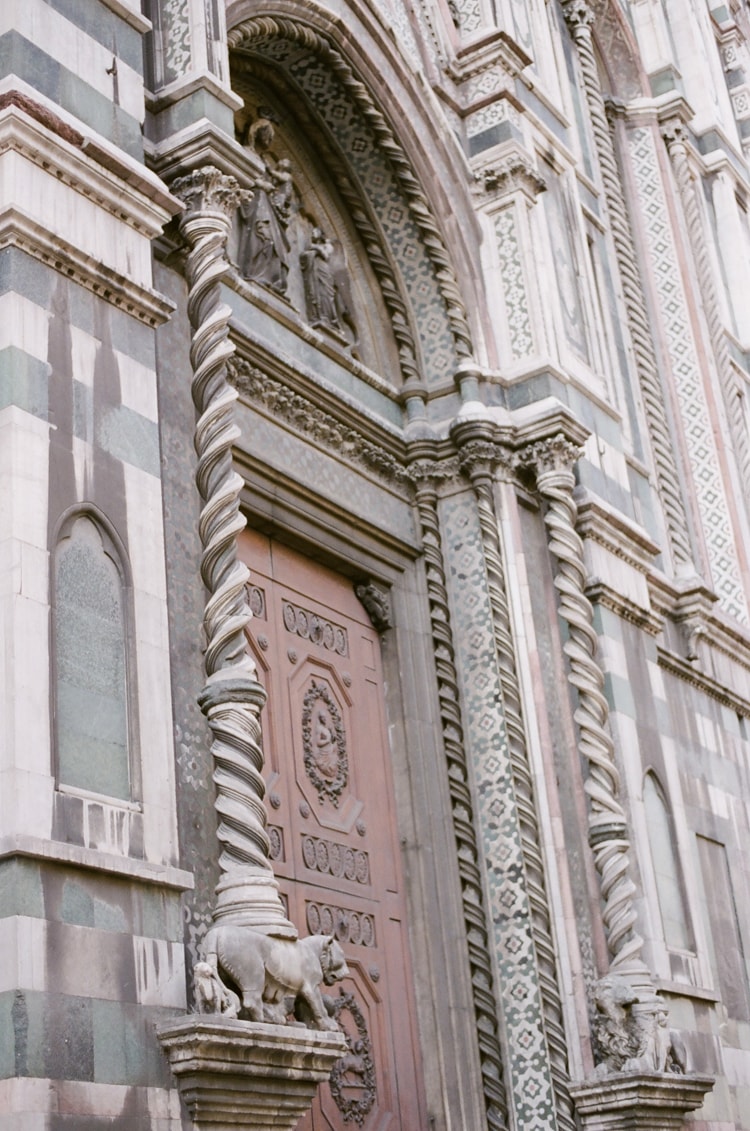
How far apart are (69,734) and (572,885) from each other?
4.22 m

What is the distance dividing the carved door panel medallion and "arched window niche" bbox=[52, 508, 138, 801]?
2.24 meters

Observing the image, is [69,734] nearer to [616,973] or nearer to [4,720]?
[4,720]

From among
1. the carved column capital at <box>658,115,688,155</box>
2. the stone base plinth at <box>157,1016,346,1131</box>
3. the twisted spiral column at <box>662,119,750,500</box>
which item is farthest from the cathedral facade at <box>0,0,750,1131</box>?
the carved column capital at <box>658,115,688,155</box>

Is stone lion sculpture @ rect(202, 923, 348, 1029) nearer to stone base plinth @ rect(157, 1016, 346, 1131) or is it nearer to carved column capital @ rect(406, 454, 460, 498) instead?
stone base plinth @ rect(157, 1016, 346, 1131)

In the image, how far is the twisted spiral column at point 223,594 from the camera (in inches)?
233

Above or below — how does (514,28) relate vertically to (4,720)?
above

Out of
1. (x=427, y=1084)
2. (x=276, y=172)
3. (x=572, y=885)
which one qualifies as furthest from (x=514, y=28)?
(x=427, y=1084)

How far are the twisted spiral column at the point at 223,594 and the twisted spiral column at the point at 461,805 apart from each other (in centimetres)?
262

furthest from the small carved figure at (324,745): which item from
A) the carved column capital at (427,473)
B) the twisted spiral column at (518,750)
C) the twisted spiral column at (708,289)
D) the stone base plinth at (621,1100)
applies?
the twisted spiral column at (708,289)

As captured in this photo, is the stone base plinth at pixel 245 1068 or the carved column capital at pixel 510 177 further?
the carved column capital at pixel 510 177

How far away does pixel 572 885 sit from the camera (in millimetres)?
8688

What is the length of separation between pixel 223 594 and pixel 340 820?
232 cm

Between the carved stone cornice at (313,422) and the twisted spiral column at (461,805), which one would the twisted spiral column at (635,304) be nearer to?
the twisted spiral column at (461,805)

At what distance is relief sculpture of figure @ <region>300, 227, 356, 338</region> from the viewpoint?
9312mm
